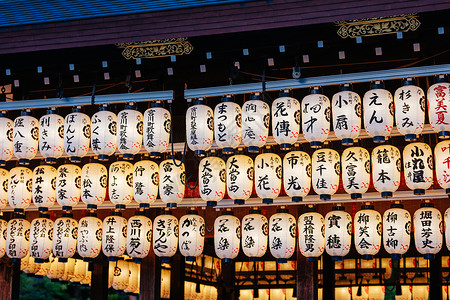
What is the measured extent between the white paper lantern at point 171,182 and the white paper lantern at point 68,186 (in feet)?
4.37

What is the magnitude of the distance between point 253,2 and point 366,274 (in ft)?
21.6

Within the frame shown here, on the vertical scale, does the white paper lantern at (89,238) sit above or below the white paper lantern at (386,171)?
below

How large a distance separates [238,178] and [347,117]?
5.42 ft

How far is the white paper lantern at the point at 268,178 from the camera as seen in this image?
924cm

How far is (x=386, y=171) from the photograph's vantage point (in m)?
8.78

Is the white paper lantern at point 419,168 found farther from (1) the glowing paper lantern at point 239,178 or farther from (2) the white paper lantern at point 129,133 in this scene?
(2) the white paper lantern at point 129,133

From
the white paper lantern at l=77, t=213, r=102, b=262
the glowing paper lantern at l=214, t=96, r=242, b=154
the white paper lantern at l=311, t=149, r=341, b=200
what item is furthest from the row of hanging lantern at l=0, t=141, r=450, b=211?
the white paper lantern at l=77, t=213, r=102, b=262

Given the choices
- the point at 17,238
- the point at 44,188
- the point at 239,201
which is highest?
the point at 44,188

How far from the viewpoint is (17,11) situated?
34.9 ft

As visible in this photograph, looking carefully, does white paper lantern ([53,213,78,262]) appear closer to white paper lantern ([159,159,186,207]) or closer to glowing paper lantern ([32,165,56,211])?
glowing paper lantern ([32,165,56,211])

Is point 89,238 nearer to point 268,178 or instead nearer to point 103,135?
point 103,135

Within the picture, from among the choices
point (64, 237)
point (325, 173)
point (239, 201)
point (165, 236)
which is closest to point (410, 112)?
point (325, 173)

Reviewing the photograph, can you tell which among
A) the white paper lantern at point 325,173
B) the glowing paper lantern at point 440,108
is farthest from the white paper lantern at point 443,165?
the white paper lantern at point 325,173

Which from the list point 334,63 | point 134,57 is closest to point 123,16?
point 134,57
